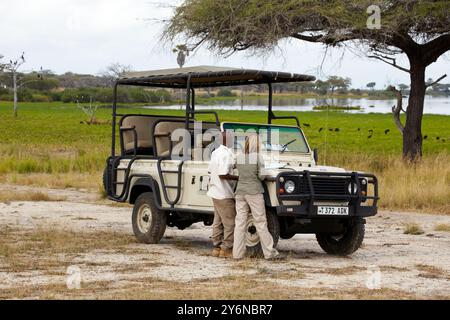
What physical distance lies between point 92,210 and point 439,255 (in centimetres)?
891

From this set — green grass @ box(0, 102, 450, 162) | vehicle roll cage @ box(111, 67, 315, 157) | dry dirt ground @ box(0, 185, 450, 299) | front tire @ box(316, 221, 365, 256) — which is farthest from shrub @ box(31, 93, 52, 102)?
front tire @ box(316, 221, 365, 256)

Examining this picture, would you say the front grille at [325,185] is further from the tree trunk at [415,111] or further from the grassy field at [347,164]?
the tree trunk at [415,111]

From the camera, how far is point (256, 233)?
13.4m

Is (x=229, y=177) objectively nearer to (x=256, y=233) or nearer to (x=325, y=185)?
(x=256, y=233)

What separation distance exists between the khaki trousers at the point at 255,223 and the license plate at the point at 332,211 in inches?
28.5

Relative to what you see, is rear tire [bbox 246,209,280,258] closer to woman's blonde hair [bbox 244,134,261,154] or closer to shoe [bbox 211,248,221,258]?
shoe [bbox 211,248,221,258]

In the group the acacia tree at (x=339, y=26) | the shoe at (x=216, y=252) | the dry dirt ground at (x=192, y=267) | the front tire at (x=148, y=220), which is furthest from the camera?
the acacia tree at (x=339, y=26)

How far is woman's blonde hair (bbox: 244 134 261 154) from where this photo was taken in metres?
13.2

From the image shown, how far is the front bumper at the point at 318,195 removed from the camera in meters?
13.0

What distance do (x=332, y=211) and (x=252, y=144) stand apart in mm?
1356

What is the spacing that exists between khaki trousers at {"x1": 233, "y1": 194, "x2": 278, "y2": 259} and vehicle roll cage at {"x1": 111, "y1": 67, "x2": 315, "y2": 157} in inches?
65.9

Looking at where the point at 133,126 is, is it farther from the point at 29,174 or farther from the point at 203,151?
the point at 29,174

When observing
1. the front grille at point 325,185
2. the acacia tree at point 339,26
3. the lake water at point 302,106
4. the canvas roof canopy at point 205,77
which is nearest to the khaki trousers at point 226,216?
the front grille at point 325,185

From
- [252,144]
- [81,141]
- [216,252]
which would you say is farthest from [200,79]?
[81,141]
